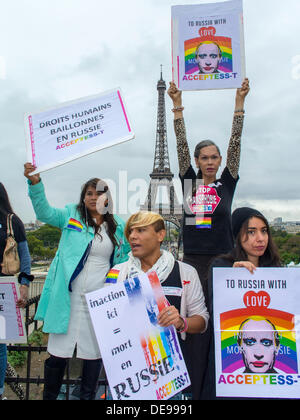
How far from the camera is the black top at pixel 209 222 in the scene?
3119 millimetres

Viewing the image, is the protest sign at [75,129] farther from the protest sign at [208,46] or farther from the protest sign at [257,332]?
the protest sign at [257,332]

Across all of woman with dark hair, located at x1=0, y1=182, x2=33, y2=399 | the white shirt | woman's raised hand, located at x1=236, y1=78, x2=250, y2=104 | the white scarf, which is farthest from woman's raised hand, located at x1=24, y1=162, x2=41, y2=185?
woman's raised hand, located at x1=236, y1=78, x2=250, y2=104

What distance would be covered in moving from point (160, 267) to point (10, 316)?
1.53 meters

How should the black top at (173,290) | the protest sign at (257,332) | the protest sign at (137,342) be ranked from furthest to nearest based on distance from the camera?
the black top at (173,290) < the protest sign at (257,332) < the protest sign at (137,342)

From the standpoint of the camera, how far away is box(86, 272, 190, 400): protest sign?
217 cm

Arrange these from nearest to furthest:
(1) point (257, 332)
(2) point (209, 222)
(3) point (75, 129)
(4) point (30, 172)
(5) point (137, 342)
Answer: (5) point (137, 342)
(1) point (257, 332)
(4) point (30, 172)
(3) point (75, 129)
(2) point (209, 222)

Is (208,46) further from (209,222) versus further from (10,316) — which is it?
(10,316)

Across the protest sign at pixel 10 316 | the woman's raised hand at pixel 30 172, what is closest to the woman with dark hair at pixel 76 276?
the woman's raised hand at pixel 30 172

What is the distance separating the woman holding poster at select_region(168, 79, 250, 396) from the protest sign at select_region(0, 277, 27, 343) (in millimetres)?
1534

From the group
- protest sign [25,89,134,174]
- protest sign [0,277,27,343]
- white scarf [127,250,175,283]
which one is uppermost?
protest sign [25,89,134,174]

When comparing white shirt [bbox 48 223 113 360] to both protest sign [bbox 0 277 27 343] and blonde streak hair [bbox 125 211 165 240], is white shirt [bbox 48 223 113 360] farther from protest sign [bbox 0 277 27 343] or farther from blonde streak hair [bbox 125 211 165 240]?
blonde streak hair [bbox 125 211 165 240]

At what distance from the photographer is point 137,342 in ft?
7.36

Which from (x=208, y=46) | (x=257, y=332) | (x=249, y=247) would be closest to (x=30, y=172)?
(x=249, y=247)

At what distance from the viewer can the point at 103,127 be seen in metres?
3.01
